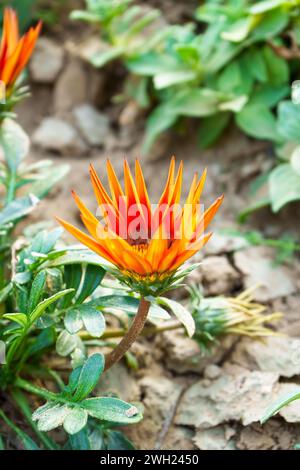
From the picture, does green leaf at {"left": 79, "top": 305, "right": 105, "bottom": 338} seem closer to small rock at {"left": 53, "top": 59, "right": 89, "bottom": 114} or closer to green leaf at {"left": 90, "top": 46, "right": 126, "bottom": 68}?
green leaf at {"left": 90, "top": 46, "right": 126, "bottom": 68}

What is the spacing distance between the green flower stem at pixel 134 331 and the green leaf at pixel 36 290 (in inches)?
8.1

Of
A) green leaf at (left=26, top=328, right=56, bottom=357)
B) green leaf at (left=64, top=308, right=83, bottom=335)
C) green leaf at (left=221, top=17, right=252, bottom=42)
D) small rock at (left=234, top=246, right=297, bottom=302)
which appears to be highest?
green leaf at (left=221, top=17, right=252, bottom=42)

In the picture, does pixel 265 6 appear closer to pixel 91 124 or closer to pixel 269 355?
pixel 91 124

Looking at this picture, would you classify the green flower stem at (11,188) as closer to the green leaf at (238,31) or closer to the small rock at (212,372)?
the small rock at (212,372)

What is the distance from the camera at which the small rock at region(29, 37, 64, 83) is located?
3043 millimetres

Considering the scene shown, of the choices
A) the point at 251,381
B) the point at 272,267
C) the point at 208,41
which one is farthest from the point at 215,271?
the point at 208,41

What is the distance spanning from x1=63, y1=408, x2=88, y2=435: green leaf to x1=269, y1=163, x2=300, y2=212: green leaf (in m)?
0.97

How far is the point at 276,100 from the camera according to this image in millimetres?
2691

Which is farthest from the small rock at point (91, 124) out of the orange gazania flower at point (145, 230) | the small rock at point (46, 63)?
the orange gazania flower at point (145, 230)

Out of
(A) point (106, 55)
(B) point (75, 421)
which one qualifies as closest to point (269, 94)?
(A) point (106, 55)

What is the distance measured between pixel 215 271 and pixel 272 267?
7.9 inches

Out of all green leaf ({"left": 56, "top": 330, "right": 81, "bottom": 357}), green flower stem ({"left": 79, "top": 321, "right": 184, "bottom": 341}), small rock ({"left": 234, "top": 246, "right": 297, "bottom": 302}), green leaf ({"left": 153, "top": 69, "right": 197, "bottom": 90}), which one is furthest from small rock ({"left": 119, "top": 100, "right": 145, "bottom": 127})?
green leaf ({"left": 56, "top": 330, "right": 81, "bottom": 357})

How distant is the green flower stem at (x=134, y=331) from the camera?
1.71m
